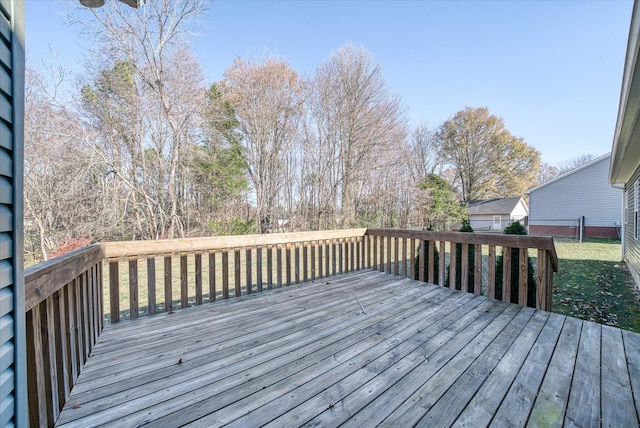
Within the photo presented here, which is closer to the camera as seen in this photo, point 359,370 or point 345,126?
point 359,370

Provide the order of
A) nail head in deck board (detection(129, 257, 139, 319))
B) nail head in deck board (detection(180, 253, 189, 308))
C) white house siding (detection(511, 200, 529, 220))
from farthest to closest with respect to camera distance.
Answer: white house siding (detection(511, 200, 529, 220)) < nail head in deck board (detection(180, 253, 189, 308)) < nail head in deck board (detection(129, 257, 139, 319))

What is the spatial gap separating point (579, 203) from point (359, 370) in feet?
60.4

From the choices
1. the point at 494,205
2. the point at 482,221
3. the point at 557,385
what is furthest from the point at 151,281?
the point at 482,221

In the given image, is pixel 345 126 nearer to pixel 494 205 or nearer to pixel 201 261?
pixel 201 261

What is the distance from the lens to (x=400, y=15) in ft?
23.1

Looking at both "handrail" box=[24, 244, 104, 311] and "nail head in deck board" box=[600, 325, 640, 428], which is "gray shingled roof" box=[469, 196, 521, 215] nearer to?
"nail head in deck board" box=[600, 325, 640, 428]

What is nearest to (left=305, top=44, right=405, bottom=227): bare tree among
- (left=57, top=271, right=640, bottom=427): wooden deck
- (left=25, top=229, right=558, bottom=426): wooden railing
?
Answer: (left=25, top=229, right=558, bottom=426): wooden railing

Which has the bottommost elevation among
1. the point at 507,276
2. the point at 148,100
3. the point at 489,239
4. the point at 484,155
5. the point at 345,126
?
the point at 507,276

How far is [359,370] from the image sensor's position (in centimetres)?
168

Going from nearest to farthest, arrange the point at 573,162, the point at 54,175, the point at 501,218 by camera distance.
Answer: the point at 54,175, the point at 501,218, the point at 573,162

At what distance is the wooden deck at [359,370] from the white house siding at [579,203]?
16.3 m

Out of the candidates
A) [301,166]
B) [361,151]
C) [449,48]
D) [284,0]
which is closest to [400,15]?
[449,48]

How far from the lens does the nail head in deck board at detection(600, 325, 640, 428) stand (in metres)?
1.29

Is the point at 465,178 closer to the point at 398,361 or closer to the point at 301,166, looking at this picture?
the point at 301,166
